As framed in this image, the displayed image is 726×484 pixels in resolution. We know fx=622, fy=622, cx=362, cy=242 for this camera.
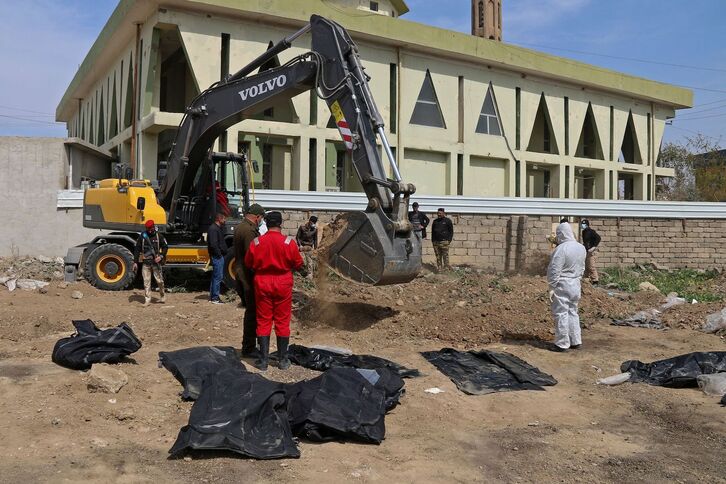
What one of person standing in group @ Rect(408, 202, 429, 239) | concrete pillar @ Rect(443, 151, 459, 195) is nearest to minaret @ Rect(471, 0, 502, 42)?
concrete pillar @ Rect(443, 151, 459, 195)

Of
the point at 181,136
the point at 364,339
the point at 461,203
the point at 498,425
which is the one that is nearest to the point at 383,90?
the point at 461,203

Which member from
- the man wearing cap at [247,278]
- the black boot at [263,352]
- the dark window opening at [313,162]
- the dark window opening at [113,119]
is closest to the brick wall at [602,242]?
the dark window opening at [313,162]

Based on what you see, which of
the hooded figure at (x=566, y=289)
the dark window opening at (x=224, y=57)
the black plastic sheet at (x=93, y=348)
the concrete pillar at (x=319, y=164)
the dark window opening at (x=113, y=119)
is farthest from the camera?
the dark window opening at (x=113, y=119)

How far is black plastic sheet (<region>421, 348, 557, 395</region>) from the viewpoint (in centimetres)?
684

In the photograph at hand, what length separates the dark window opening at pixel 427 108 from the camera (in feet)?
75.2

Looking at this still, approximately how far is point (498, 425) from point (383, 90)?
1755cm

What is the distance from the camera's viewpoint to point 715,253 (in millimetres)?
20016

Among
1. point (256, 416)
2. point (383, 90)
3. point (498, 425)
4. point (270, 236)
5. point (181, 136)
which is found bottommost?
point (498, 425)

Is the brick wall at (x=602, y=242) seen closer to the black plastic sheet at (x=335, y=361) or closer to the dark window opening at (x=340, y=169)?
→ the dark window opening at (x=340, y=169)

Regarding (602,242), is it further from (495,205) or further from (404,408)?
(404,408)

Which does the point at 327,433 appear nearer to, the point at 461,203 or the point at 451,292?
the point at 451,292

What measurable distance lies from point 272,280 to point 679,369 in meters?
4.77

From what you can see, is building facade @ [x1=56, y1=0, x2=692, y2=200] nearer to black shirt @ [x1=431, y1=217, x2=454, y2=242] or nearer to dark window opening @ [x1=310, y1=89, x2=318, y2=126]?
dark window opening @ [x1=310, y1=89, x2=318, y2=126]

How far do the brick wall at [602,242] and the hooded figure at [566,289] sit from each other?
8136 mm
